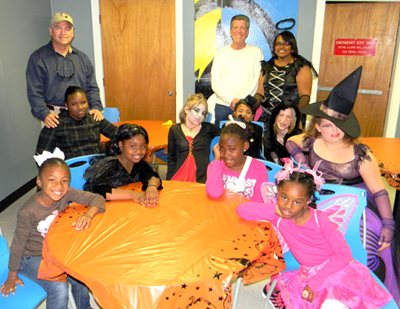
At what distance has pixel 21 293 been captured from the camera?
1.67 meters

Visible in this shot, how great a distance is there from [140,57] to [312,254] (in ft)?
13.5

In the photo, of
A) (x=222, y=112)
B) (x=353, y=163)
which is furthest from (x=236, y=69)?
(x=353, y=163)

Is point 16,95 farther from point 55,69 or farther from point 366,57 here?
point 366,57

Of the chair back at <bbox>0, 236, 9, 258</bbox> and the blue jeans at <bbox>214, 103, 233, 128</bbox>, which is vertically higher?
the blue jeans at <bbox>214, 103, 233, 128</bbox>

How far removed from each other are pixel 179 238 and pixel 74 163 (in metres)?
1.28

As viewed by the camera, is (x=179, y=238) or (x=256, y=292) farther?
(x=256, y=292)

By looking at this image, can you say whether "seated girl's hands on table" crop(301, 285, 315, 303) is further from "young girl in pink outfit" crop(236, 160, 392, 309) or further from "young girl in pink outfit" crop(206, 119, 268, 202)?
"young girl in pink outfit" crop(206, 119, 268, 202)

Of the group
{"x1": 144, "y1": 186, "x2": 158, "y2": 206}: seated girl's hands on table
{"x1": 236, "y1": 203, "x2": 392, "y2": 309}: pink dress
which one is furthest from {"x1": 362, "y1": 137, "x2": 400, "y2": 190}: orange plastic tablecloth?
{"x1": 144, "y1": 186, "x2": 158, "y2": 206}: seated girl's hands on table

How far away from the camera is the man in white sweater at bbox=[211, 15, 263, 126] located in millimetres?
4219

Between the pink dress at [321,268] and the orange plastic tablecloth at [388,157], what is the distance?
3.15 feet

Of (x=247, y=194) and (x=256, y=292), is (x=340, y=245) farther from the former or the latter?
(x=256, y=292)

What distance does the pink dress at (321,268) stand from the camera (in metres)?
1.58

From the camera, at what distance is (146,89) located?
511 cm

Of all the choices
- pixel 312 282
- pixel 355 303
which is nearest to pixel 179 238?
pixel 312 282
